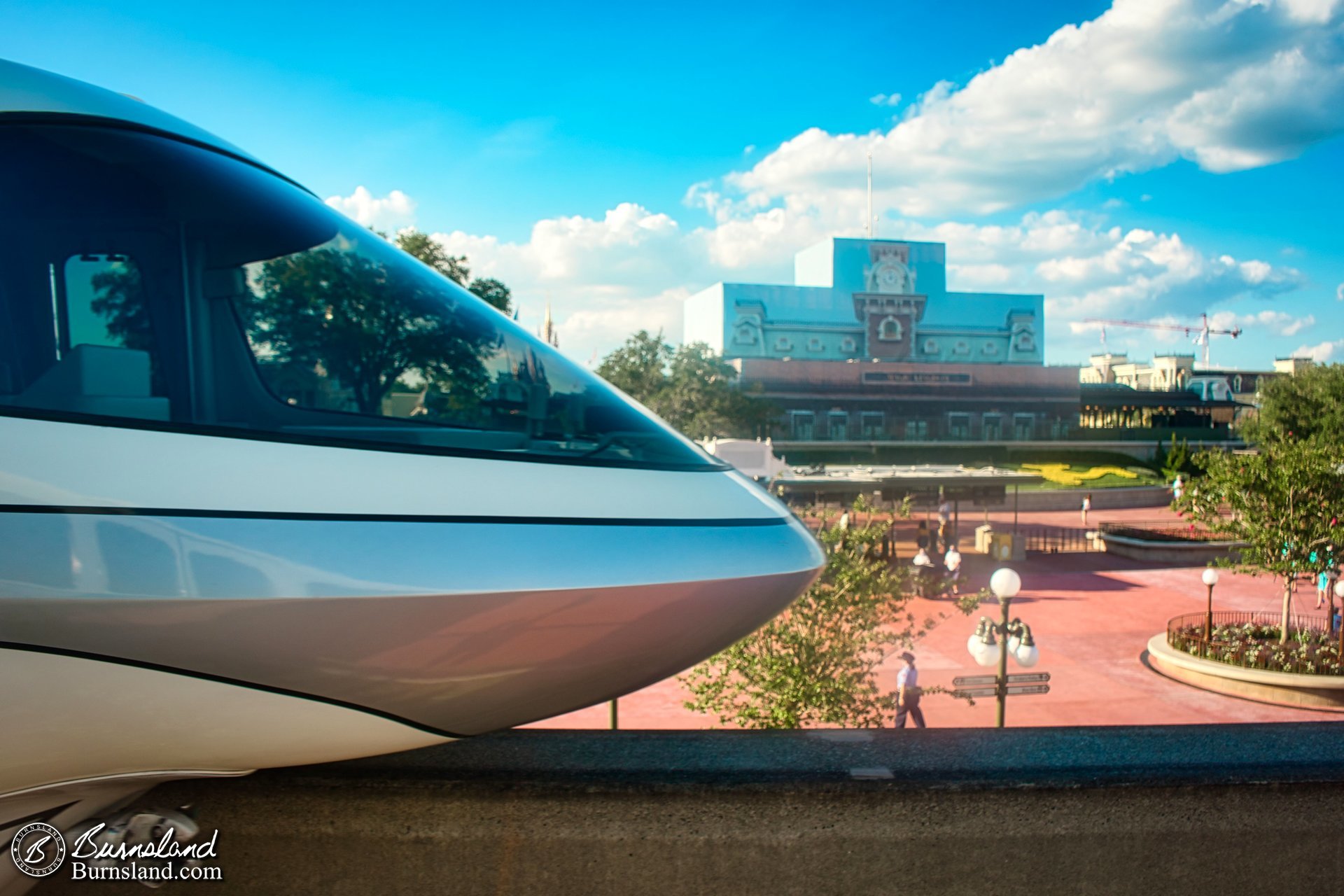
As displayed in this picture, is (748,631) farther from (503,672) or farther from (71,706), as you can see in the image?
(71,706)

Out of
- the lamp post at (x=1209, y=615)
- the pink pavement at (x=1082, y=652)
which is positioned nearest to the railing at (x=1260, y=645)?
the lamp post at (x=1209, y=615)

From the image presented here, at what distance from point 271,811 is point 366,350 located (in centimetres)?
145

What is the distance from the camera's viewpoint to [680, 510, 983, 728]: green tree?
966 cm

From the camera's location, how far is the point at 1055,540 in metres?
35.0

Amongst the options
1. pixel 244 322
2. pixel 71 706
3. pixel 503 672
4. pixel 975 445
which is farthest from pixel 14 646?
pixel 975 445

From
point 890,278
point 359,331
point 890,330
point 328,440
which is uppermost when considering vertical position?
point 890,278

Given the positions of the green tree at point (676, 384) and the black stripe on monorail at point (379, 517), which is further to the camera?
the green tree at point (676, 384)

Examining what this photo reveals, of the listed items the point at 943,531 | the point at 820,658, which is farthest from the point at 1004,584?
the point at 943,531

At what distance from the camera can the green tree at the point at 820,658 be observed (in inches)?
380

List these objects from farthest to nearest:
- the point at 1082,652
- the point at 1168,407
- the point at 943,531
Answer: the point at 1168,407 → the point at 943,531 → the point at 1082,652

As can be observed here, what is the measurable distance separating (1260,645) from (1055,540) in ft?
62.3

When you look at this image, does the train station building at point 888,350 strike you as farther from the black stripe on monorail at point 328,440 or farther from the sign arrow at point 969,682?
the black stripe on monorail at point 328,440

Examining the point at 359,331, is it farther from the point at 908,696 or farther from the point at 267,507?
the point at 908,696

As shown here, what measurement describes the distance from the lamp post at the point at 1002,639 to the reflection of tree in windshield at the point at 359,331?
30.1ft
